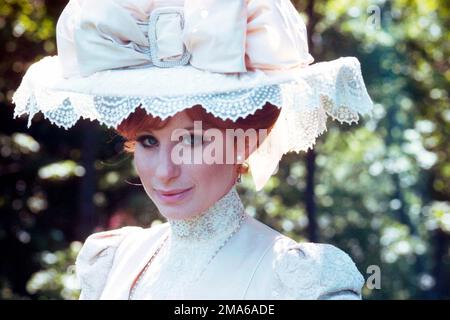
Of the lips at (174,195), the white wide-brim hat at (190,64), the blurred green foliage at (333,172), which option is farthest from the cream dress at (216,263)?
the blurred green foliage at (333,172)

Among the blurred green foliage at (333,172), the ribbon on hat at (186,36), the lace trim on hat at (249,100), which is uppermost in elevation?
the ribbon on hat at (186,36)

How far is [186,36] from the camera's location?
69.7 inches

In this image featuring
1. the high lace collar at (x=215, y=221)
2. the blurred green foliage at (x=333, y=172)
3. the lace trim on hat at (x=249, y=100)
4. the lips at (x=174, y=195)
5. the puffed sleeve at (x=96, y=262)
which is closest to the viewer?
the lace trim on hat at (x=249, y=100)

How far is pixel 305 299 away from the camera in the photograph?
1.74 meters

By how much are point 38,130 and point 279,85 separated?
160 inches

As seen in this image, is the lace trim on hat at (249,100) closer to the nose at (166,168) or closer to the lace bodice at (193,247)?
the nose at (166,168)

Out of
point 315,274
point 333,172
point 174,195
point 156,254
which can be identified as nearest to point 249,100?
point 174,195

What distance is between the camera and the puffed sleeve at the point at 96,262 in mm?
2096

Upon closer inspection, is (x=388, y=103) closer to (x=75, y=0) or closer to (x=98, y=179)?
(x=98, y=179)

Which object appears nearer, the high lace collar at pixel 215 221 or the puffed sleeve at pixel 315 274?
the puffed sleeve at pixel 315 274

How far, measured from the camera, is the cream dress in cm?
176

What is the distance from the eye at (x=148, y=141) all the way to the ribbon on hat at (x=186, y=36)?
0.16 m

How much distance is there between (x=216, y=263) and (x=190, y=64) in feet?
1.51

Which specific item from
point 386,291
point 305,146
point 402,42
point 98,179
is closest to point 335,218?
point 386,291
